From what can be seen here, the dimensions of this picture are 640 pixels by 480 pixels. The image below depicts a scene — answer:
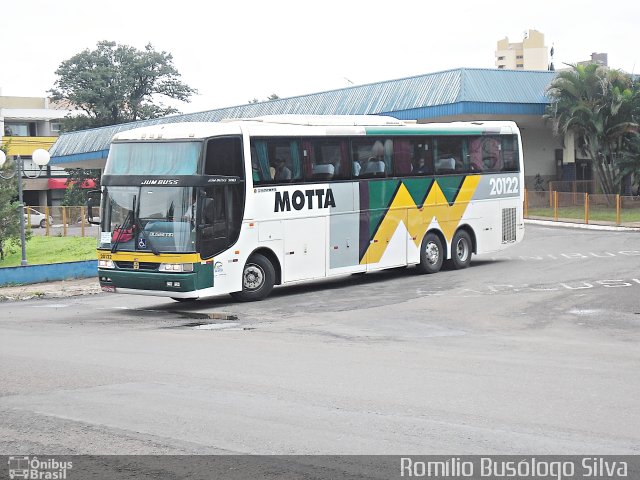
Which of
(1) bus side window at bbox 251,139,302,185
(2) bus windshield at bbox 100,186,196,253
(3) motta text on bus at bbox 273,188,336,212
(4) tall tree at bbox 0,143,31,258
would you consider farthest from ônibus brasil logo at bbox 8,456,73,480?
(4) tall tree at bbox 0,143,31,258

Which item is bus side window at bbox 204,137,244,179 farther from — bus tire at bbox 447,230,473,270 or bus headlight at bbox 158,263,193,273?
bus tire at bbox 447,230,473,270

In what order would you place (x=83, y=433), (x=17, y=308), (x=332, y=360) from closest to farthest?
(x=83, y=433) < (x=332, y=360) < (x=17, y=308)

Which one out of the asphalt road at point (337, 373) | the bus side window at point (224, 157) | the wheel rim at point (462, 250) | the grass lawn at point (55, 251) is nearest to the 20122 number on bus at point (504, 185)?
the wheel rim at point (462, 250)

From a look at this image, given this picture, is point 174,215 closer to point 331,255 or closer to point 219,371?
point 331,255

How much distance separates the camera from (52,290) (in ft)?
83.1

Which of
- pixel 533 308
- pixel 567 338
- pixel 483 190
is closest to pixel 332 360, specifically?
pixel 567 338

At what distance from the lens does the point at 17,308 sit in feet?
70.9

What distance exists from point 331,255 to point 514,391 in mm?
12267

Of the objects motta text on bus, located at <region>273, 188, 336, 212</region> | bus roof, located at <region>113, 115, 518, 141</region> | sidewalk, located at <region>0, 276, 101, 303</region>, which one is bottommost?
sidewalk, located at <region>0, 276, 101, 303</region>

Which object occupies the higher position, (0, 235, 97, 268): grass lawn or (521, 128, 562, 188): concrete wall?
(521, 128, 562, 188): concrete wall

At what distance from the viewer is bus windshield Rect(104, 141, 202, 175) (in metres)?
19.0

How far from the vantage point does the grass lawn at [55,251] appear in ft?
112

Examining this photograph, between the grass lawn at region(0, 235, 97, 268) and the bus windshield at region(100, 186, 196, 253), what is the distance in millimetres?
12979

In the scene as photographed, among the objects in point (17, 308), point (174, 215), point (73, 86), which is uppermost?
point (73, 86)
